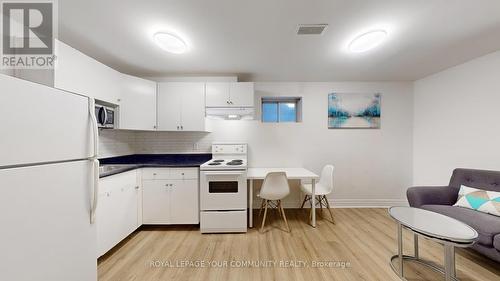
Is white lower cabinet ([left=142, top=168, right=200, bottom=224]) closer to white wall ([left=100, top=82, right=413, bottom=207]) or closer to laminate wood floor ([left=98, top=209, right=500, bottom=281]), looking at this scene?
laminate wood floor ([left=98, top=209, right=500, bottom=281])

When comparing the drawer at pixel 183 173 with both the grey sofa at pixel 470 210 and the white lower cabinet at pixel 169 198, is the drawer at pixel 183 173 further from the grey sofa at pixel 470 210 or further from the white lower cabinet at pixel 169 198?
the grey sofa at pixel 470 210

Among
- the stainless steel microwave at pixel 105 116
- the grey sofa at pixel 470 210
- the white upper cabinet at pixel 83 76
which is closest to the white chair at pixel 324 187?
the grey sofa at pixel 470 210

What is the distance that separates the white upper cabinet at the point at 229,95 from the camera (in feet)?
9.50

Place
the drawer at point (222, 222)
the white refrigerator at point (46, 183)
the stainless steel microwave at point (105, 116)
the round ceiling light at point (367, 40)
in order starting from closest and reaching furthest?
the white refrigerator at point (46, 183), the round ceiling light at point (367, 40), the stainless steel microwave at point (105, 116), the drawer at point (222, 222)

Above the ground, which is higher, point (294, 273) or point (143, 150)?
point (143, 150)

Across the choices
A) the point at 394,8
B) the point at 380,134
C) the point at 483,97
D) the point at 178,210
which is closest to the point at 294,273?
the point at 178,210

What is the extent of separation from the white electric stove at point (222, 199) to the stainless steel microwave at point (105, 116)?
129cm

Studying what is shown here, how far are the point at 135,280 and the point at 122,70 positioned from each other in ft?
9.27

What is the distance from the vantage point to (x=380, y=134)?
3.42 meters

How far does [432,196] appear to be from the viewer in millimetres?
2342

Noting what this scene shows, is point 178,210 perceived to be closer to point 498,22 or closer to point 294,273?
point 294,273

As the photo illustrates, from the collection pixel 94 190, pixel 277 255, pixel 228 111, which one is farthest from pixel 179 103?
pixel 277 255

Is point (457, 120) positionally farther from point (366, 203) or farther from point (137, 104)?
point (137, 104)

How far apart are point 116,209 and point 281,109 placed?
118 inches
